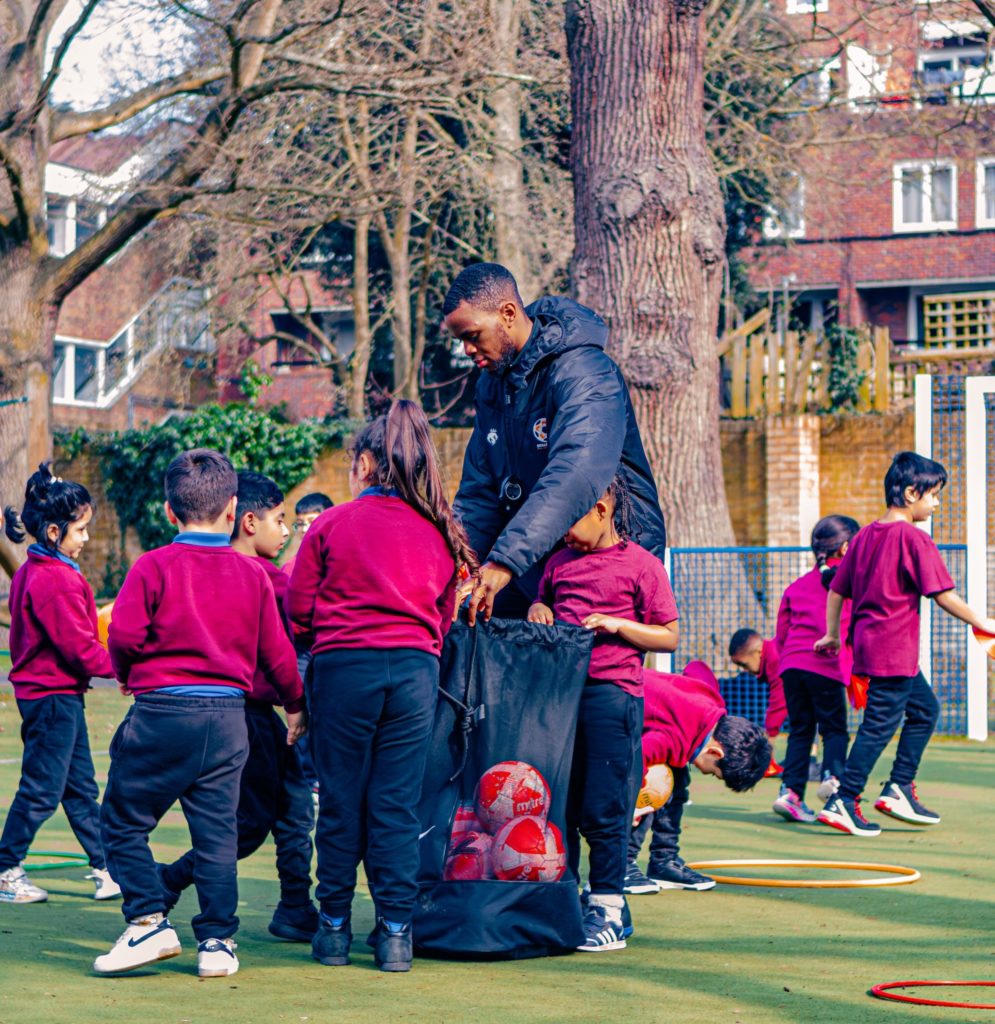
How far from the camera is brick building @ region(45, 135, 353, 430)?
22281mm

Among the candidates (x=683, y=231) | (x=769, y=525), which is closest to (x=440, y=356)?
(x=769, y=525)

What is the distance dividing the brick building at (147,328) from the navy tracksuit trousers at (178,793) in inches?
511

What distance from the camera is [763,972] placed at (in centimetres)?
480

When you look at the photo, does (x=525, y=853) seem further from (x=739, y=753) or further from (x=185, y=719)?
(x=739, y=753)

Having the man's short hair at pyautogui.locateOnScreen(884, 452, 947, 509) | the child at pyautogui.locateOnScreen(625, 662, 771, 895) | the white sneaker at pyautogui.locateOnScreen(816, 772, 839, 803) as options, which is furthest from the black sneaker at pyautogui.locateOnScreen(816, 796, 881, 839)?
the child at pyautogui.locateOnScreen(625, 662, 771, 895)

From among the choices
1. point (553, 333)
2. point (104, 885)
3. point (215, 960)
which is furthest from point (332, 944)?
point (553, 333)

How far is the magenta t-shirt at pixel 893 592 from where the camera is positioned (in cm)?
816

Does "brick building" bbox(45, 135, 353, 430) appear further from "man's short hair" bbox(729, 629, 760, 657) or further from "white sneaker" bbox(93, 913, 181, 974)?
"white sneaker" bbox(93, 913, 181, 974)

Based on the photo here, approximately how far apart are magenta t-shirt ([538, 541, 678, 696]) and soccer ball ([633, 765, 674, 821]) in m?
0.77

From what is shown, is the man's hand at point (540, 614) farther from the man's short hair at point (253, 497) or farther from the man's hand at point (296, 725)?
the man's short hair at point (253, 497)

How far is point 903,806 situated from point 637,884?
2.60m

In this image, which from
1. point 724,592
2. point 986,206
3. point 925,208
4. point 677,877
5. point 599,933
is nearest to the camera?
point 599,933

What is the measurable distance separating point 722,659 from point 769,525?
743 centimetres

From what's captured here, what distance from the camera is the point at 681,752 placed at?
6203 millimetres
